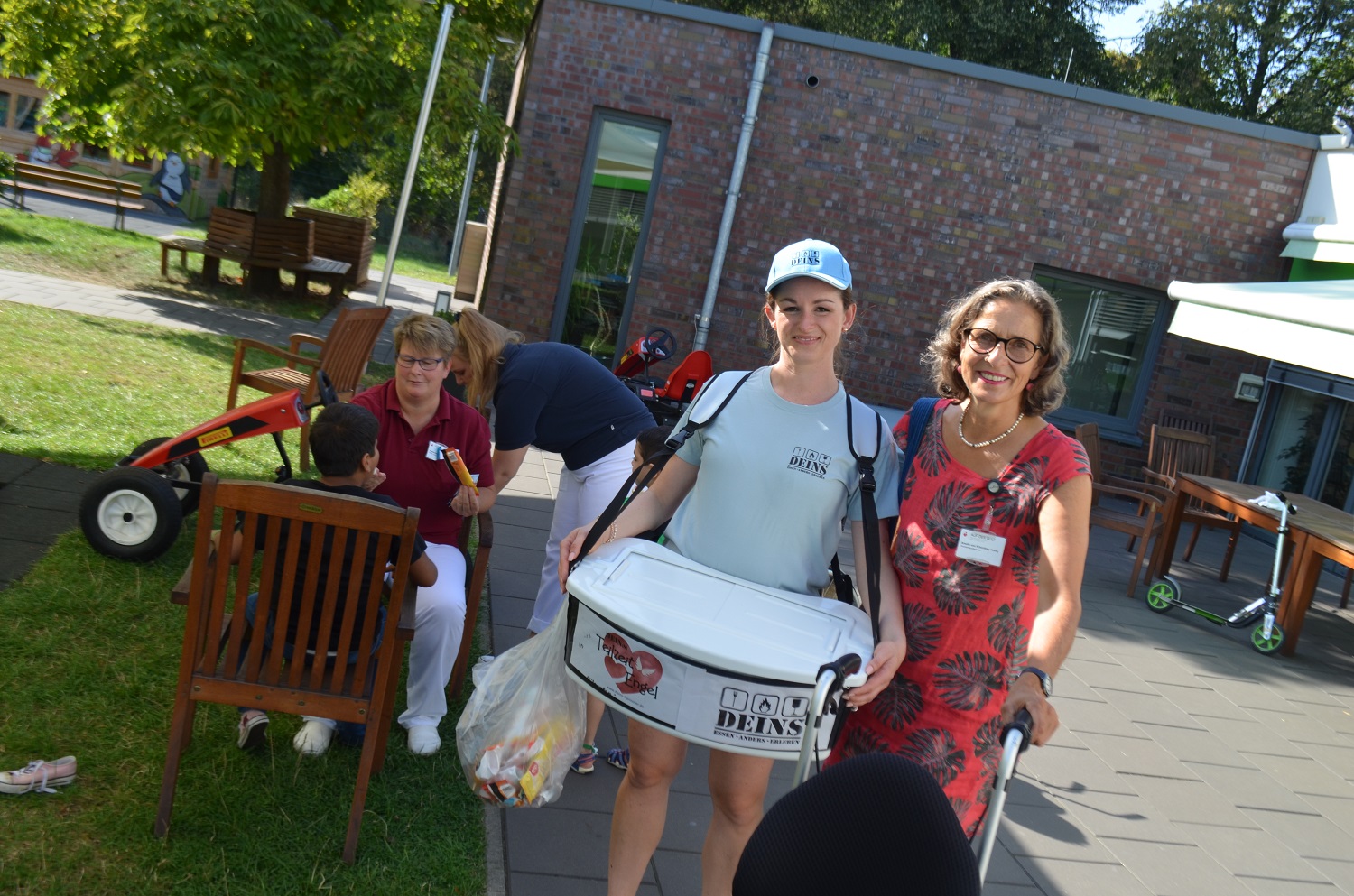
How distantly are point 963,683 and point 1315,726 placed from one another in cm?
525

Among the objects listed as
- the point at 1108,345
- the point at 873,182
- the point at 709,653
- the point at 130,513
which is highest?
the point at 873,182

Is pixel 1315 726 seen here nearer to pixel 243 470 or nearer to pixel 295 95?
pixel 243 470

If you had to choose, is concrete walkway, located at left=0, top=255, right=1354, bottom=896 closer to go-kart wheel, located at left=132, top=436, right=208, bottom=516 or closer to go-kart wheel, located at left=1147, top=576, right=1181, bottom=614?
go-kart wheel, located at left=1147, top=576, right=1181, bottom=614

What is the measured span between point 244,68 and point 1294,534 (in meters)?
10.6

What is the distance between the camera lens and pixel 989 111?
39.8 ft

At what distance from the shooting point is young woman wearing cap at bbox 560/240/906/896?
2662mm

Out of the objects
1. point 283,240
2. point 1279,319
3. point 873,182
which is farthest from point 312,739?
point 283,240

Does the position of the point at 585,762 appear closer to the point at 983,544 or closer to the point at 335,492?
the point at 335,492

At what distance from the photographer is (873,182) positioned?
12.2m

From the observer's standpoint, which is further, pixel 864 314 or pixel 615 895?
pixel 864 314

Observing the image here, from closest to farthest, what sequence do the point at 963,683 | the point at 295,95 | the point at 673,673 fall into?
1. the point at 673,673
2. the point at 963,683
3. the point at 295,95

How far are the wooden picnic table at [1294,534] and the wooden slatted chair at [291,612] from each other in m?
7.00

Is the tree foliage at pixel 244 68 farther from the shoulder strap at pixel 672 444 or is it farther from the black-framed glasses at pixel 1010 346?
the black-framed glasses at pixel 1010 346

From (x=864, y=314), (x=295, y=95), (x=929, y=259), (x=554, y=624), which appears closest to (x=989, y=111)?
(x=929, y=259)
